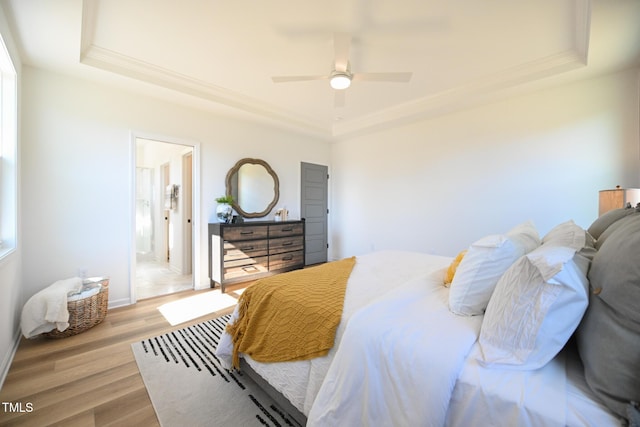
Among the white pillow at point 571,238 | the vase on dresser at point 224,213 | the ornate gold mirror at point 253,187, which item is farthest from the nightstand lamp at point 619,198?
the vase on dresser at point 224,213

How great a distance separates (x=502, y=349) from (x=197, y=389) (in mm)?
1784

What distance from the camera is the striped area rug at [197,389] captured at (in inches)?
57.2

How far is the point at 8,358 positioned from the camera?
1.91 meters

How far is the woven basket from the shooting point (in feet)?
7.58

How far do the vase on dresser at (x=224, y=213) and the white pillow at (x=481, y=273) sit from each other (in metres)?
3.20

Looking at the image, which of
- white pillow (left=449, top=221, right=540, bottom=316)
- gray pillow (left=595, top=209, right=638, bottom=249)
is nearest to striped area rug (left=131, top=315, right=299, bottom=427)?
white pillow (left=449, top=221, right=540, bottom=316)

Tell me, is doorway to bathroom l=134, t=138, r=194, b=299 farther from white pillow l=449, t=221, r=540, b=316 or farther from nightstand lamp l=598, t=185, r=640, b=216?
nightstand lamp l=598, t=185, r=640, b=216

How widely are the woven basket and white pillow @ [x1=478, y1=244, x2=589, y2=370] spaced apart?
125 inches

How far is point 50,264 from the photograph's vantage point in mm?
2645

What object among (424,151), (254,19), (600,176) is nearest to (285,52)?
(254,19)

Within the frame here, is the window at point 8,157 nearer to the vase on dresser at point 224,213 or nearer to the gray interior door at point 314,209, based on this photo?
the vase on dresser at point 224,213

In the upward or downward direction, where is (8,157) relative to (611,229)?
upward

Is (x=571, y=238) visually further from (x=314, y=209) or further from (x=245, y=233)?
(x=314, y=209)

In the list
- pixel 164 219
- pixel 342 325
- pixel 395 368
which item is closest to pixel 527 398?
pixel 395 368
